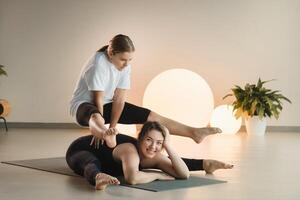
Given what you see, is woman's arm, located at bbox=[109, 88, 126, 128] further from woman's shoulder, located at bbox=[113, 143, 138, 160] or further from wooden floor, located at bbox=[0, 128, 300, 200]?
wooden floor, located at bbox=[0, 128, 300, 200]

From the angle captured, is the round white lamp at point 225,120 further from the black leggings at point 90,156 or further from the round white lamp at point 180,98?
the black leggings at point 90,156

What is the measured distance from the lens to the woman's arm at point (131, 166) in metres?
3.22

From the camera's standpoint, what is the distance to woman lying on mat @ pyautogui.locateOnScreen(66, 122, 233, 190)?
10.7 ft

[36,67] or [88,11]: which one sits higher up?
[88,11]

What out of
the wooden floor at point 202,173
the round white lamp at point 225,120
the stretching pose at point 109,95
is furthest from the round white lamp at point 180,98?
the stretching pose at point 109,95

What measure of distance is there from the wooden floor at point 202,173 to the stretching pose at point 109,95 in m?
0.32

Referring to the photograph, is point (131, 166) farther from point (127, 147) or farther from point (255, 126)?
point (255, 126)

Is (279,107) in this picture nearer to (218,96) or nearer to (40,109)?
(218,96)

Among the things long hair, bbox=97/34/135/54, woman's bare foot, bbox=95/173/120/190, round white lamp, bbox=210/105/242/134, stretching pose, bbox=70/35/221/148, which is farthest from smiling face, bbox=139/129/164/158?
round white lamp, bbox=210/105/242/134

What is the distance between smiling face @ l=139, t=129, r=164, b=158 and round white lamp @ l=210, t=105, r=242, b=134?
3.56 m

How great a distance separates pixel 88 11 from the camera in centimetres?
718

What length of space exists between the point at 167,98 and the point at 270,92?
1432 millimetres

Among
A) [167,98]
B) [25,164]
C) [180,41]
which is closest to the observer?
[25,164]

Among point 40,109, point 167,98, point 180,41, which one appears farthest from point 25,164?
point 180,41
